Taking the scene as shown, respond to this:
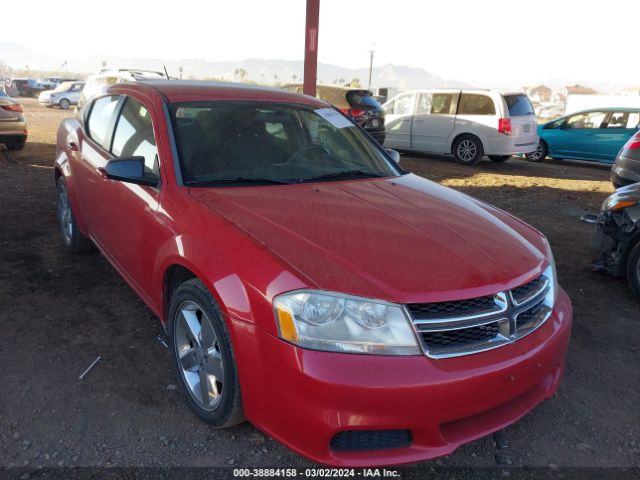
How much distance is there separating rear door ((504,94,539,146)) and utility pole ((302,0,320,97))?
4262mm

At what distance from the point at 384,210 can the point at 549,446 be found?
1400 mm

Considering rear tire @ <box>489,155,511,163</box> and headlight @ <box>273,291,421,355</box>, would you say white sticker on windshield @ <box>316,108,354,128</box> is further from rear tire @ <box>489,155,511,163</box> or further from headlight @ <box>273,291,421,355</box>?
rear tire @ <box>489,155,511,163</box>

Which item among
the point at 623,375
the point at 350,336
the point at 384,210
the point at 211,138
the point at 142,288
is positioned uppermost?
the point at 211,138

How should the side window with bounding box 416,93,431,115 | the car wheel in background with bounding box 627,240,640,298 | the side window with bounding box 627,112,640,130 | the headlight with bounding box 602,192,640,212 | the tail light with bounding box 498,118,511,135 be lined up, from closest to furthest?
the car wheel in background with bounding box 627,240,640,298
the headlight with bounding box 602,192,640,212
the tail light with bounding box 498,118,511,135
the side window with bounding box 627,112,640,130
the side window with bounding box 416,93,431,115

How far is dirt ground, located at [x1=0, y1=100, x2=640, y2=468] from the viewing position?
238 centimetres

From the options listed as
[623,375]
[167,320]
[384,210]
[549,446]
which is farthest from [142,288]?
[623,375]

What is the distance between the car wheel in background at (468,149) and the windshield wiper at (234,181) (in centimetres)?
960

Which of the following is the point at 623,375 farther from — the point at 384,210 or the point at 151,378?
the point at 151,378

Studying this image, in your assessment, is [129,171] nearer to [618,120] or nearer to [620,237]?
[620,237]

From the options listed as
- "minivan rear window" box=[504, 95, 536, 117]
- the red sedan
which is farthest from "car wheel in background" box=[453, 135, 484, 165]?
the red sedan

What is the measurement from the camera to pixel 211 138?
3.04 meters

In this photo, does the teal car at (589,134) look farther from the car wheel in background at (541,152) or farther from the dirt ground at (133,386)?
the dirt ground at (133,386)

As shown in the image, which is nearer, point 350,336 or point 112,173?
point 350,336

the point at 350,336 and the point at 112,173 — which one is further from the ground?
the point at 112,173
